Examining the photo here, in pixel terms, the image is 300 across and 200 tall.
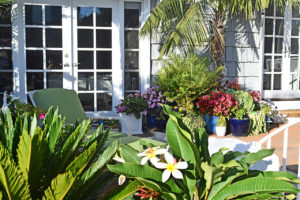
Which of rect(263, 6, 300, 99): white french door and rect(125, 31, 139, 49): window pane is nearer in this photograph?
rect(125, 31, 139, 49): window pane

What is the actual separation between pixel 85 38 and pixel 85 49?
17 cm

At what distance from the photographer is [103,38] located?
519 cm

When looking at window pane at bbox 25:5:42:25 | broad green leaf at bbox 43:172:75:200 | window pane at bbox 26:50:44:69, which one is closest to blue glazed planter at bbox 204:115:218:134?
window pane at bbox 26:50:44:69

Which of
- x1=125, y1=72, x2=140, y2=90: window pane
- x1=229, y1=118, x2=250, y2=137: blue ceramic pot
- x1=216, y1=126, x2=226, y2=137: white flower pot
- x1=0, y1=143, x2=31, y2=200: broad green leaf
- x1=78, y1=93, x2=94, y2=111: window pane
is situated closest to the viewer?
x1=0, y1=143, x2=31, y2=200: broad green leaf

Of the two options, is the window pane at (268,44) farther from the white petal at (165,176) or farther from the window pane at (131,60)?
the white petal at (165,176)

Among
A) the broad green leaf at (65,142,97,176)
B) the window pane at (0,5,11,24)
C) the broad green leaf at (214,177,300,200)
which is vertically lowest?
the broad green leaf at (214,177,300,200)

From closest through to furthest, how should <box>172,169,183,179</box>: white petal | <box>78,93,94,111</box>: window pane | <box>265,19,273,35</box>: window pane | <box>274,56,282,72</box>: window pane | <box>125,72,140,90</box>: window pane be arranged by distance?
<box>172,169,183,179</box>: white petal, <box>78,93,94,111</box>: window pane, <box>125,72,140,90</box>: window pane, <box>265,19,273,35</box>: window pane, <box>274,56,282,72</box>: window pane

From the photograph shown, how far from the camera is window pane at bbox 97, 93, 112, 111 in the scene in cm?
529

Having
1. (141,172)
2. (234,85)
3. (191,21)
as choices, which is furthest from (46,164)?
(234,85)

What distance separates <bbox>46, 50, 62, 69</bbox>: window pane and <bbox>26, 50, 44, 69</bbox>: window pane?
103 millimetres

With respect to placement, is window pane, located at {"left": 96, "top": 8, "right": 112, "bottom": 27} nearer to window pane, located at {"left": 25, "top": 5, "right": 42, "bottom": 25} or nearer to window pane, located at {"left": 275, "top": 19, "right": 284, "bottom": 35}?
window pane, located at {"left": 25, "top": 5, "right": 42, "bottom": 25}

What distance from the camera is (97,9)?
16.9 feet

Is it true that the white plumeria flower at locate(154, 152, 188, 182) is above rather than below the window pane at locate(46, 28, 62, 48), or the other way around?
below

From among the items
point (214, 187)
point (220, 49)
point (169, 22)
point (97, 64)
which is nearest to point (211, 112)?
point (220, 49)
